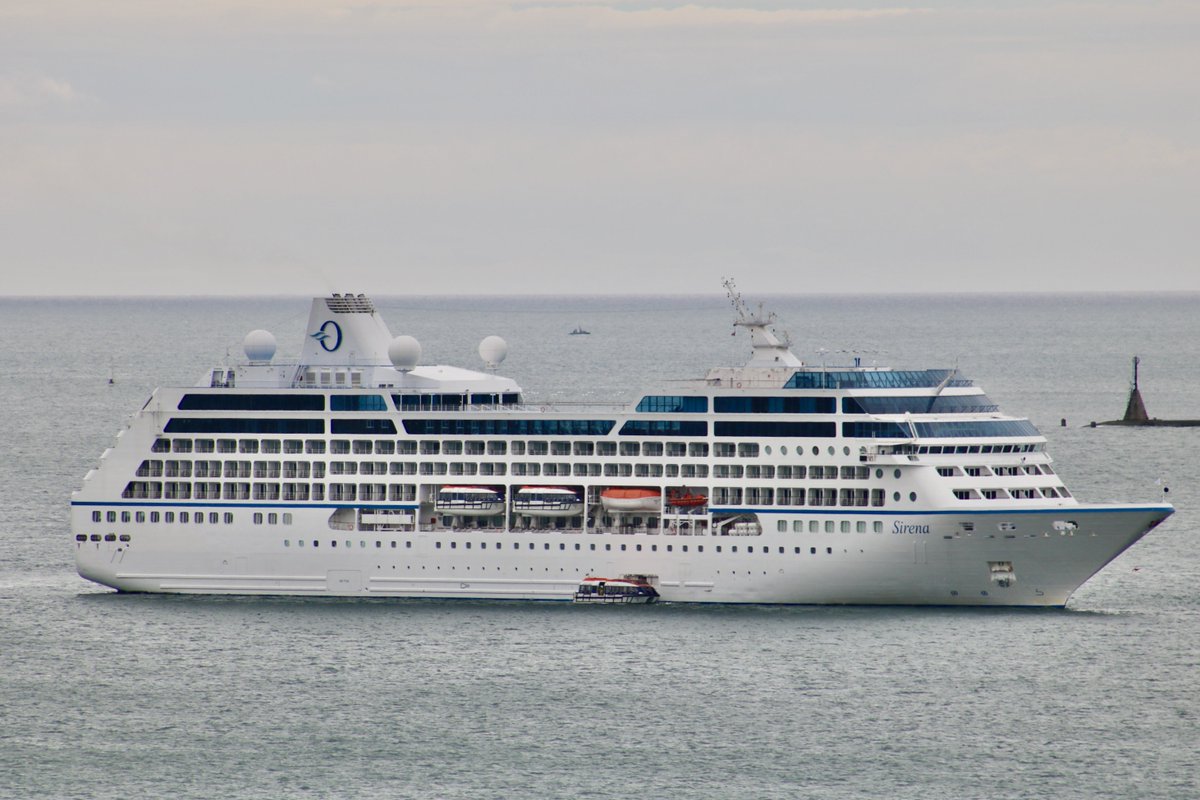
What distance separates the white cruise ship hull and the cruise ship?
0.20 ft

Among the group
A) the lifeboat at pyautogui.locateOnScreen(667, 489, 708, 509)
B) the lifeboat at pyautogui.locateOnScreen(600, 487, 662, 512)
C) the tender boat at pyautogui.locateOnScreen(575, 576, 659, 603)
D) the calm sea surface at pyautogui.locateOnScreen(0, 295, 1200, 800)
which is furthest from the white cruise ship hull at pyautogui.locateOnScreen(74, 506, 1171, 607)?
the lifeboat at pyautogui.locateOnScreen(667, 489, 708, 509)

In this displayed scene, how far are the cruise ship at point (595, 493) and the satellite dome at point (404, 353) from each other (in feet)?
0.40

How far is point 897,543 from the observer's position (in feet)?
194

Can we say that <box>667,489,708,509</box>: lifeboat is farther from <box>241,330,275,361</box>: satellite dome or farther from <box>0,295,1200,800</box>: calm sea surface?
<box>241,330,275,361</box>: satellite dome

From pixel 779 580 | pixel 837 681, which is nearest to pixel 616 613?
pixel 779 580

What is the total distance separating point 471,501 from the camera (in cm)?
6203

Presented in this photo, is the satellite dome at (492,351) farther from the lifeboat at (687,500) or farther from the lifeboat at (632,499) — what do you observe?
the lifeboat at (687,500)

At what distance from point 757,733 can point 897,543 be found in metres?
12.8

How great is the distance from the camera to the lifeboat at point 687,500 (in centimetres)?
6131

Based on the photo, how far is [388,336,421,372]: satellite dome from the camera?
2557 inches

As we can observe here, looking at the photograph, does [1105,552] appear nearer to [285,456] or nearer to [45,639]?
[285,456]

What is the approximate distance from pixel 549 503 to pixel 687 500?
4.28 meters

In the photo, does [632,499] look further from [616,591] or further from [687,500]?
[616,591]

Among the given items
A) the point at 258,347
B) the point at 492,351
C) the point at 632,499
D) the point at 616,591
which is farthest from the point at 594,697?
the point at 258,347
